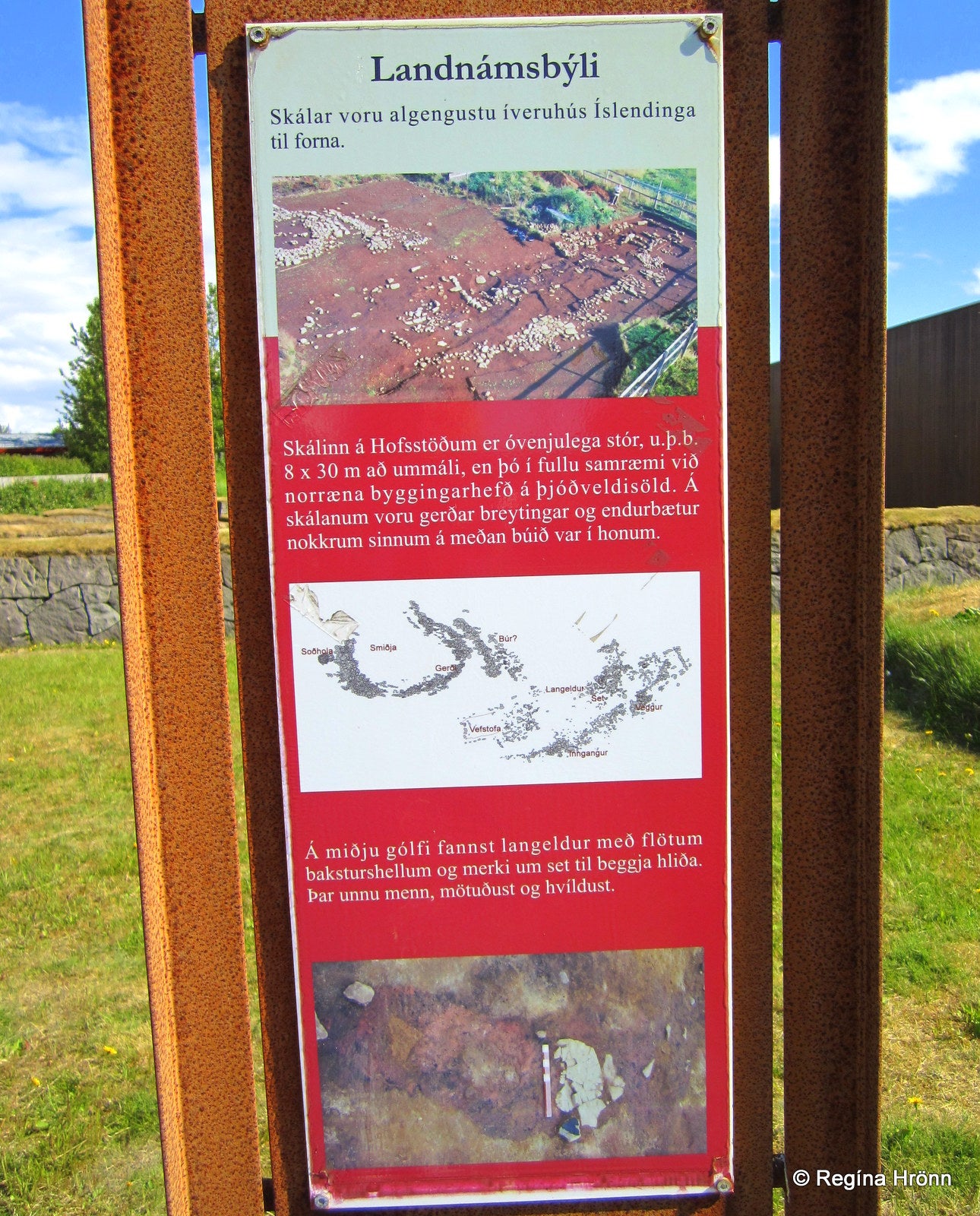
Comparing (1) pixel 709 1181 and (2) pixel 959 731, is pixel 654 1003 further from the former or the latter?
(2) pixel 959 731

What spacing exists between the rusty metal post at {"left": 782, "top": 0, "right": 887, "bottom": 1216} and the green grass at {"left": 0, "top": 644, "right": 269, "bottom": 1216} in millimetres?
1806

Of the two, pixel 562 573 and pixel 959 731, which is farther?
pixel 959 731

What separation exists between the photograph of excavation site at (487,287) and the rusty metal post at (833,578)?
0.22 metres

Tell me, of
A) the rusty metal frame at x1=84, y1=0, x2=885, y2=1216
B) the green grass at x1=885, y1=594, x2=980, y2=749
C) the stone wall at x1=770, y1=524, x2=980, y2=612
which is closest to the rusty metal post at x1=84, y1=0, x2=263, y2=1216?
the rusty metal frame at x1=84, y1=0, x2=885, y2=1216

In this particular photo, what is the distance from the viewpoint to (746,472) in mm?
1558

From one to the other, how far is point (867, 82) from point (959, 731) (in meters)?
5.12

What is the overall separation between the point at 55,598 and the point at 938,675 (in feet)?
25.6

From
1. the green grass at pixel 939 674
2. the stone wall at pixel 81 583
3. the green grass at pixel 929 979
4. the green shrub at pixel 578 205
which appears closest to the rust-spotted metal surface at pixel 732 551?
the green shrub at pixel 578 205

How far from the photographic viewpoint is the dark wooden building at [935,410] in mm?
13070

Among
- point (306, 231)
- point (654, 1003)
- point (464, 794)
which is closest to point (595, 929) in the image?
point (654, 1003)

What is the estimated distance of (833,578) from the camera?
5.19 feet

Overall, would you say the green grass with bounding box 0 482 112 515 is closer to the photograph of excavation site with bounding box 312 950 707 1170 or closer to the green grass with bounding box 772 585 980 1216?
the green grass with bounding box 772 585 980 1216

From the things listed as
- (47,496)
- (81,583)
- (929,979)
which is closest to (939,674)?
(929,979)

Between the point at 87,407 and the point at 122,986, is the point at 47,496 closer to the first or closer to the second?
the point at 87,407
